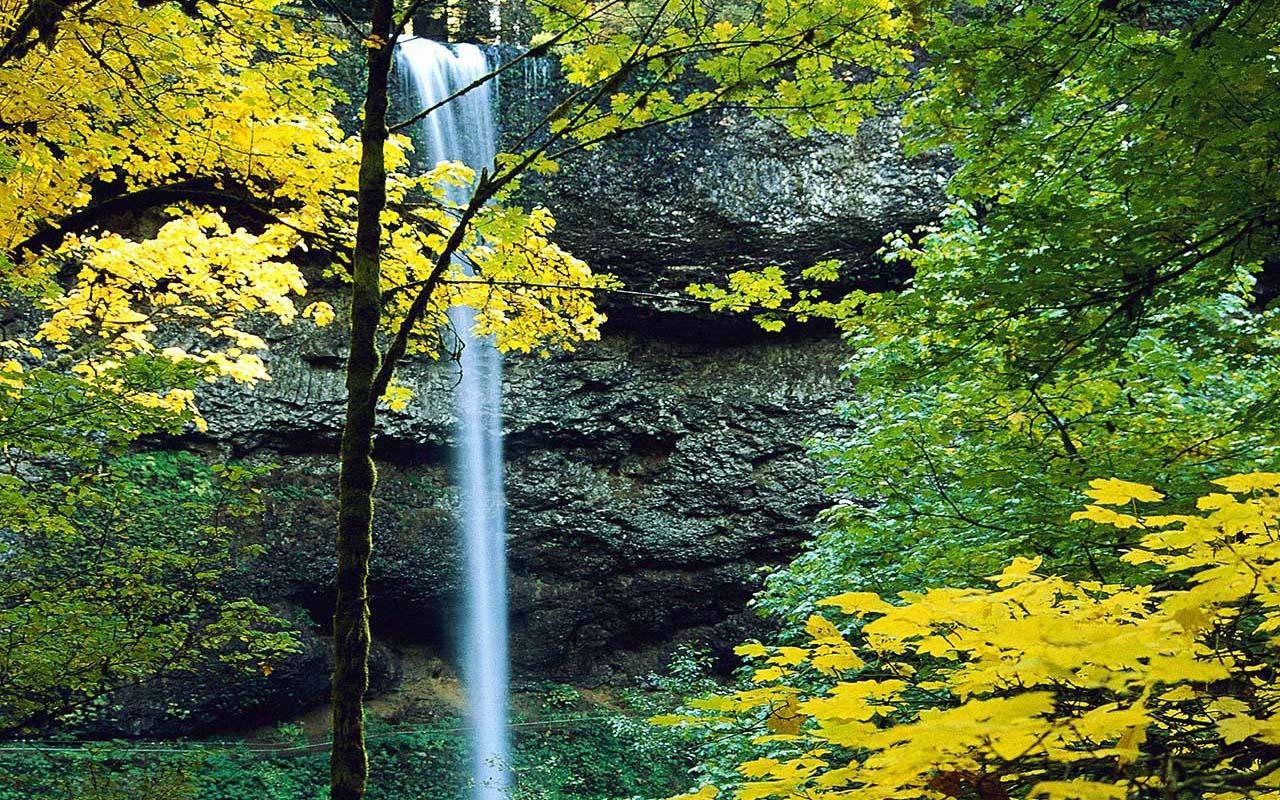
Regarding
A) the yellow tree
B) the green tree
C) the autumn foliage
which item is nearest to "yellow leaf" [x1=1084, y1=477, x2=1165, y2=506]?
the autumn foliage

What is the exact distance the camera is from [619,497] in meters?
10.7

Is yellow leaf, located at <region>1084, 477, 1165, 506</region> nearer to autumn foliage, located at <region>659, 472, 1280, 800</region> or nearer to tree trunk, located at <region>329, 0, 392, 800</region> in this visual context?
autumn foliage, located at <region>659, 472, 1280, 800</region>

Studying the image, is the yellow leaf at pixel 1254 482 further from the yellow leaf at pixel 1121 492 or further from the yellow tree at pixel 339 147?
the yellow tree at pixel 339 147

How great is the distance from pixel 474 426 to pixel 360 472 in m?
7.79

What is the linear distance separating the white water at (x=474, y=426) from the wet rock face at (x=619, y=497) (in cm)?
19

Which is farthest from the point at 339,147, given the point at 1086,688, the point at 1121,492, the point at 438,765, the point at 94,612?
the point at 438,765

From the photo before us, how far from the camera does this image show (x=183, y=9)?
3.44 metres

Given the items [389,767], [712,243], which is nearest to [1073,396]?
[712,243]

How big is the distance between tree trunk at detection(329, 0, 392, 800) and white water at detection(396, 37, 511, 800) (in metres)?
7.51

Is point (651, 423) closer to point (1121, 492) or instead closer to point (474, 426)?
point (474, 426)

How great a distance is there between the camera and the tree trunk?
2732mm

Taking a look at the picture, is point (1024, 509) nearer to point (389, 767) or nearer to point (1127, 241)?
point (1127, 241)

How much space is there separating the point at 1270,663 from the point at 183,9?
162 inches

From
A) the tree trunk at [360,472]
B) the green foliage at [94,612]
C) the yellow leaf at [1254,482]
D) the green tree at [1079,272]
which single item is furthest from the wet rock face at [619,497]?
the yellow leaf at [1254,482]
